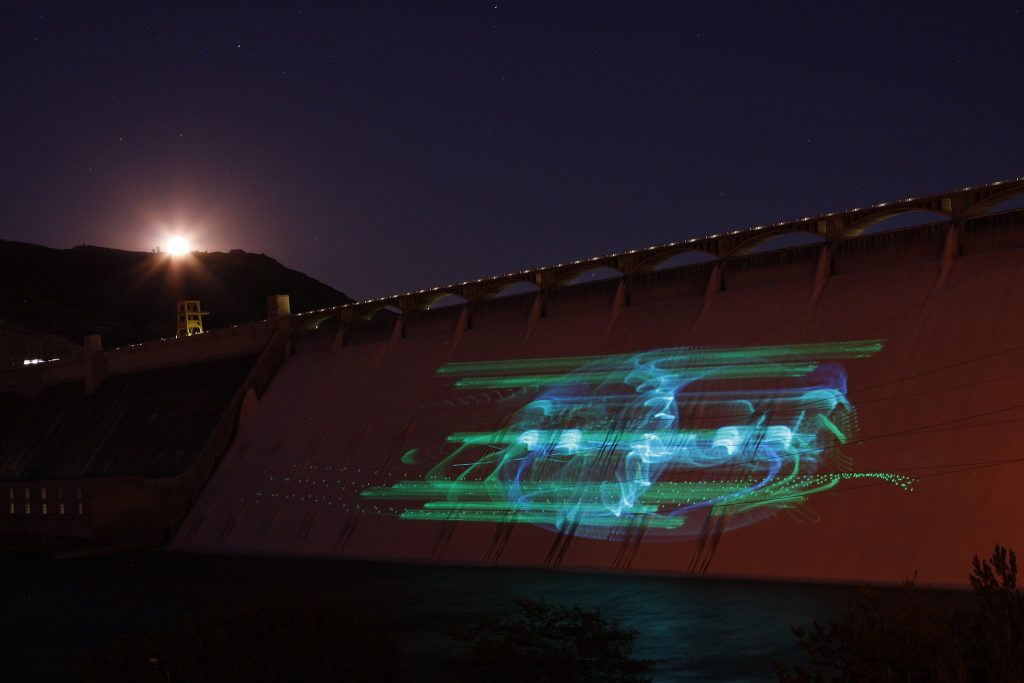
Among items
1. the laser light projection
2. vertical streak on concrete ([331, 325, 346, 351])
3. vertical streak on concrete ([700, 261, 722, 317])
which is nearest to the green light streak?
the laser light projection

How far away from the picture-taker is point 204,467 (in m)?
50.5

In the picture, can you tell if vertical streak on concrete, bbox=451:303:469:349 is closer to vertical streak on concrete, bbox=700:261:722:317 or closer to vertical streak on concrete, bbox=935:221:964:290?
vertical streak on concrete, bbox=700:261:722:317

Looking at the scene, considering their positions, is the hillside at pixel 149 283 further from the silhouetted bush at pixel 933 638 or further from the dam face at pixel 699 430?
the silhouetted bush at pixel 933 638

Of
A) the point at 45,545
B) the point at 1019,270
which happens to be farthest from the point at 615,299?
the point at 45,545

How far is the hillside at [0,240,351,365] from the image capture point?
527 ft

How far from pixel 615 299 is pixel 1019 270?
14309 millimetres

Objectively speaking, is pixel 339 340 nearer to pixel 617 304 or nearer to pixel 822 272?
pixel 617 304

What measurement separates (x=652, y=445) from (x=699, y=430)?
5.11 ft

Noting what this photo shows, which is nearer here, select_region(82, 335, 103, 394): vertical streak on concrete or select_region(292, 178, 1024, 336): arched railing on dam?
select_region(292, 178, 1024, 336): arched railing on dam

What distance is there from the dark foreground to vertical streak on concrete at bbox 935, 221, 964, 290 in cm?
977

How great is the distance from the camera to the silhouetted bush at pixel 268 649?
1500 cm

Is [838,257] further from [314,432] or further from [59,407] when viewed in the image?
[59,407]

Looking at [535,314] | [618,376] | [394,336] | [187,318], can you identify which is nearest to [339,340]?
[394,336]

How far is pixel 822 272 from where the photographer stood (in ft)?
109
